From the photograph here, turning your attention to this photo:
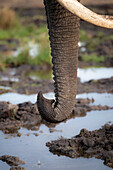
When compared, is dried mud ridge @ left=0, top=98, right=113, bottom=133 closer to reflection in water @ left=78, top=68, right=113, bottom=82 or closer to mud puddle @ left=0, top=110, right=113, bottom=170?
mud puddle @ left=0, top=110, right=113, bottom=170

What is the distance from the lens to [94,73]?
32.5 feet

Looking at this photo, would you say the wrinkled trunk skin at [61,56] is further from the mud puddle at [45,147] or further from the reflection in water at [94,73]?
the reflection in water at [94,73]

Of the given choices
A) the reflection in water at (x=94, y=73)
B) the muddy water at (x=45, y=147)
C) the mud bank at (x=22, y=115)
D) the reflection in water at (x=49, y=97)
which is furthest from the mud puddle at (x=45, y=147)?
the reflection in water at (x=94, y=73)

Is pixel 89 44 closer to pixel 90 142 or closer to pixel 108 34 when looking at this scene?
pixel 108 34

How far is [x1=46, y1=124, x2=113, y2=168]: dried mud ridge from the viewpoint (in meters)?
4.99

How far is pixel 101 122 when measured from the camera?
621 cm

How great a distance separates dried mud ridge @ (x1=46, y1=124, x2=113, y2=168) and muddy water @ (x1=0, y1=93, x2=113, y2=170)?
80 millimetres

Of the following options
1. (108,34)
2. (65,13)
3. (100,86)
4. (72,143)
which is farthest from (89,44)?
(65,13)

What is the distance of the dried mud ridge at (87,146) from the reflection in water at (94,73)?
12.4ft

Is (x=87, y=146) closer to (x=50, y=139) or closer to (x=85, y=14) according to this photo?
(x=50, y=139)

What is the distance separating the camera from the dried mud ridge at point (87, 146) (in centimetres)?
499

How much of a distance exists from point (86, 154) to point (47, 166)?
0.47m

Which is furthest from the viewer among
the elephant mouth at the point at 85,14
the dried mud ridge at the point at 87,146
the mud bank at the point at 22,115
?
the mud bank at the point at 22,115

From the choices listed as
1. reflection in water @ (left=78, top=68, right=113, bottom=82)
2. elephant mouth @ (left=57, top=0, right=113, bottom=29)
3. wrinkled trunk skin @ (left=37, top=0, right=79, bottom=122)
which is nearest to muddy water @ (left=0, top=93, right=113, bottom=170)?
wrinkled trunk skin @ (left=37, top=0, right=79, bottom=122)
